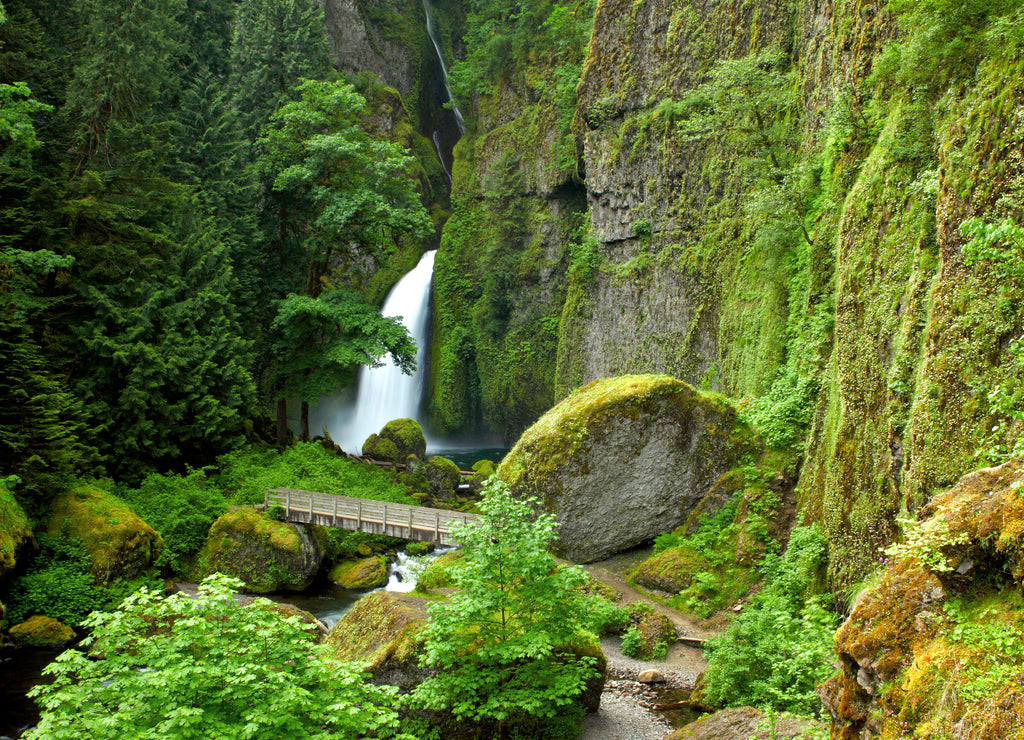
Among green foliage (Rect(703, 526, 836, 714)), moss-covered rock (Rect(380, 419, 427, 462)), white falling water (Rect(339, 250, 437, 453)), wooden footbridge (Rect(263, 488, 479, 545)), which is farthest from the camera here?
white falling water (Rect(339, 250, 437, 453))

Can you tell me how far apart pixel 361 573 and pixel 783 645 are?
1193cm

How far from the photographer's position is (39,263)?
→ 16.5 meters

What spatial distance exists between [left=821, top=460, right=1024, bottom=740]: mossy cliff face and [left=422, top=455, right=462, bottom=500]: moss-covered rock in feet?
64.4

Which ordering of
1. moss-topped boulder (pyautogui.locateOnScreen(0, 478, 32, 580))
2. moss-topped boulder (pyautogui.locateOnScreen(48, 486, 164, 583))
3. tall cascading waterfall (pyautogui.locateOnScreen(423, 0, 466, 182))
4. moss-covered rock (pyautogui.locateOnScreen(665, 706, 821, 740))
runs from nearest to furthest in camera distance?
moss-covered rock (pyautogui.locateOnScreen(665, 706, 821, 740)), moss-topped boulder (pyautogui.locateOnScreen(0, 478, 32, 580)), moss-topped boulder (pyautogui.locateOnScreen(48, 486, 164, 583)), tall cascading waterfall (pyautogui.locateOnScreen(423, 0, 466, 182))

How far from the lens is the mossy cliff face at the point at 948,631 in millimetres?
3877

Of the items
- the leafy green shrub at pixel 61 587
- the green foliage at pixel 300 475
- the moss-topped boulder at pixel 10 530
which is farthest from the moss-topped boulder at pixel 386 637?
the green foliage at pixel 300 475

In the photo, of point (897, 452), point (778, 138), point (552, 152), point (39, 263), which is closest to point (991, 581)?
point (897, 452)

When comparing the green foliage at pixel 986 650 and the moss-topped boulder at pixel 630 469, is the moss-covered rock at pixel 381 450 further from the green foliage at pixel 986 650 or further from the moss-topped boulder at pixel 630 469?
the green foliage at pixel 986 650

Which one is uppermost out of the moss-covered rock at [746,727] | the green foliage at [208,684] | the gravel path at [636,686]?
the green foliage at [208,684]

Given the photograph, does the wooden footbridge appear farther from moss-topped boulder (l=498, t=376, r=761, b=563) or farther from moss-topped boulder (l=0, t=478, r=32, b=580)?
moss-topped boulder (l=0, t=478, r=32, b=580)

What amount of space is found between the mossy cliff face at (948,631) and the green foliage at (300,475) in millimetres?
18378

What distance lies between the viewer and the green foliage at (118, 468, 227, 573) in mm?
18047

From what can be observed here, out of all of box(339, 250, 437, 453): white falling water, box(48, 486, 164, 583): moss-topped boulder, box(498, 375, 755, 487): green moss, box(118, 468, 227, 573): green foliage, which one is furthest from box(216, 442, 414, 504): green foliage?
box(339, 250, 437, 453): white falling water

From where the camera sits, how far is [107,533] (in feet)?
51.9
